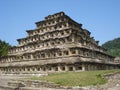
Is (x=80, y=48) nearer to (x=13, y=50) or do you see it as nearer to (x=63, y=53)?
(x=63, y=53)

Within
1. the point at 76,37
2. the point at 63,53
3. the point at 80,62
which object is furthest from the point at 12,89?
the point at 76,37

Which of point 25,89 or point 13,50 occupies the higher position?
point 13,50

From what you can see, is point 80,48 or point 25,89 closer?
point 25,89

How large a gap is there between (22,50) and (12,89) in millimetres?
29260

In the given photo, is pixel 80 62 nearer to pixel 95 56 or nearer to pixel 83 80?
pixel 95 56

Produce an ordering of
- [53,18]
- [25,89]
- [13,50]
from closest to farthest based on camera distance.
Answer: [25,89]
[53,18]
[13,50]

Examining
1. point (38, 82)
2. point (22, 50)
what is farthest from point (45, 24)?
point (38, 82)

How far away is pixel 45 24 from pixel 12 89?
30.8 meters

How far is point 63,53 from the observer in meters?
36.2

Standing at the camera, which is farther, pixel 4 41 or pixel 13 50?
pixel 4 41

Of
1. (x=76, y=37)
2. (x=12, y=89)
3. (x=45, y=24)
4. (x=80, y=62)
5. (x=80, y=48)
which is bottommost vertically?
(x=12, y=89)

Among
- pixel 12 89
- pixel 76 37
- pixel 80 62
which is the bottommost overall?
pixel 12 89

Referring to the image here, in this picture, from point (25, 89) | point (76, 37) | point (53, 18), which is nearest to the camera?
point (25, 89)

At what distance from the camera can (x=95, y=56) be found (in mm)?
40750
